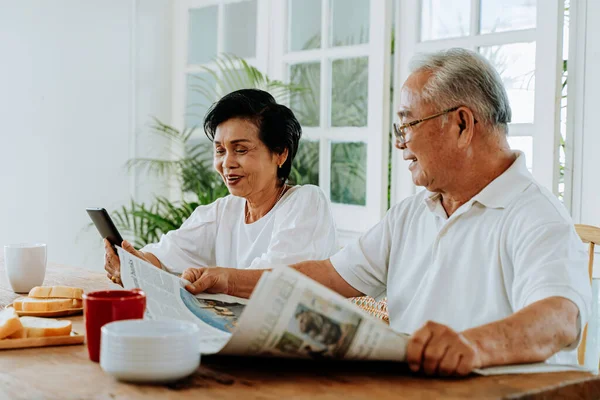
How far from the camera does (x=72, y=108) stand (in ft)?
13.5

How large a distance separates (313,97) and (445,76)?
217 cm

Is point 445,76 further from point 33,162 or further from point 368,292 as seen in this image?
point 33,162

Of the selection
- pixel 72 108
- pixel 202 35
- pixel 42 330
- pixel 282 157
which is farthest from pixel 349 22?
pixel 42 330

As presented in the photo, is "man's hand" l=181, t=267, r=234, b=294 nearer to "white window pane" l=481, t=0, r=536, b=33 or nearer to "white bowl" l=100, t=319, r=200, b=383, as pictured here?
"white bowl" l=100, t=319, r=200, b=383

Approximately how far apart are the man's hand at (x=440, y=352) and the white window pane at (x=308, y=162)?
2683 mm

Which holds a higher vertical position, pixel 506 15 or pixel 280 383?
pixel 506 15

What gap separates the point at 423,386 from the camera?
3.49 ft

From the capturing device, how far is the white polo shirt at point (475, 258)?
137cm

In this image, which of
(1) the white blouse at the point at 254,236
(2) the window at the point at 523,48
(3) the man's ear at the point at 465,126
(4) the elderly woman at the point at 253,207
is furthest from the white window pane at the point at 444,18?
(3) the man's ear at the point at 465,126

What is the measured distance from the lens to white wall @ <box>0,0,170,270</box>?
387 centimetres

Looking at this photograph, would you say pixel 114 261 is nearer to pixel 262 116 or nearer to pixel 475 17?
pixel 262 116

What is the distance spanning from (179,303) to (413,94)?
68 centimetres

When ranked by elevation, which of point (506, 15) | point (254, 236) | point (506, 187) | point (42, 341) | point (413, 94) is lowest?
point (42, 341)

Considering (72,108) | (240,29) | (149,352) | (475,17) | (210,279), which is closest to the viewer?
(149,352)
